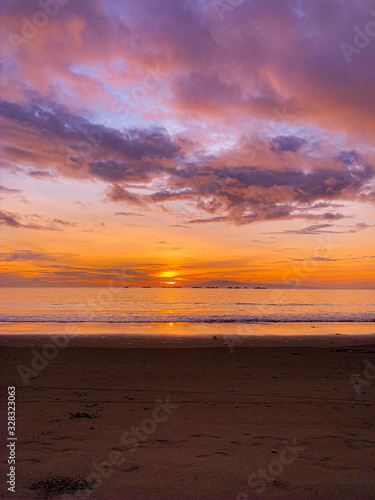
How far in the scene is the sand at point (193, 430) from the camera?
466 centimetres

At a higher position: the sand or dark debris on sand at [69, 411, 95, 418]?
dark debris on sand at [69, 411, 95, 418]

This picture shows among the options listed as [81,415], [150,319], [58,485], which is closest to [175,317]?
[150,319]

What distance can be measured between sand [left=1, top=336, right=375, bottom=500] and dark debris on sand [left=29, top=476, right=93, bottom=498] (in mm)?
15

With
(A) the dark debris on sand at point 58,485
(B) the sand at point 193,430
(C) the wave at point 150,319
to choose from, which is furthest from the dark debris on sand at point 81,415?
(C) the wave at point 150,319

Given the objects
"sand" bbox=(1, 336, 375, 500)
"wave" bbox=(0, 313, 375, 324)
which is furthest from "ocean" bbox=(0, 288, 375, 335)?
"sand" bbox=(1, 336, 375, 500)

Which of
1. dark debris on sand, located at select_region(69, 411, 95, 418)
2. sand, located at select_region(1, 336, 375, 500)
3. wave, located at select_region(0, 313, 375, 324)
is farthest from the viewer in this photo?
wave, located at select_region(0, 313, 375, 324)

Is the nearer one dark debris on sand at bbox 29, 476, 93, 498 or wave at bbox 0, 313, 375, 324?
dark debris on sand at bbox 29, 476, 93, 498

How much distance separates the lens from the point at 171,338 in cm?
2186

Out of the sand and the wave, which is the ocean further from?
the sand

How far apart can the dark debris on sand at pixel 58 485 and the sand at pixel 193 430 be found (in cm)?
1

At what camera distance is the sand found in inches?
184

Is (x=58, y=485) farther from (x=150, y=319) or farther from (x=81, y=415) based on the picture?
(x=150, y=319)

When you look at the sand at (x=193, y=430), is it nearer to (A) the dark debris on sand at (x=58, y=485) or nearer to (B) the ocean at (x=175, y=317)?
(A) the dark debris on sand at (x=58, y=485)

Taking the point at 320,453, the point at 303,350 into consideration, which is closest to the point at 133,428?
the point at 320,453
